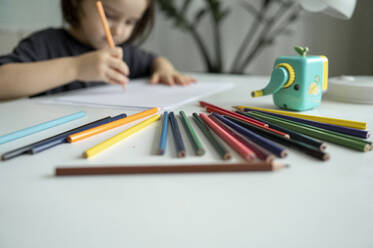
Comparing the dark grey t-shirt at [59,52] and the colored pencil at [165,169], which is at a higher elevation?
the dark grey t-shirt at [59,52]

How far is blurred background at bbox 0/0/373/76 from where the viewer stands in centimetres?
125

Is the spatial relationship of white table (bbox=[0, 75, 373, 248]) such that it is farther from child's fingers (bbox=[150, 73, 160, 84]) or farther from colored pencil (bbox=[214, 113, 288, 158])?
child's fingers (bbox=[150, 73, 160, 84])

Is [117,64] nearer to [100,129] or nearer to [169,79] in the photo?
[169,79]

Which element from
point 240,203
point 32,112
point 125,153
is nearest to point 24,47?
point 32,112

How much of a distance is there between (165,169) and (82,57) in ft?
1.55

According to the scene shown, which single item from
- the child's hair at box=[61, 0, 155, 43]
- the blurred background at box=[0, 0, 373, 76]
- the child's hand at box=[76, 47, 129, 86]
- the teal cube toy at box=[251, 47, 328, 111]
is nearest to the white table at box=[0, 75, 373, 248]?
the teal cube toy at box=[251, 47, 328, 111]

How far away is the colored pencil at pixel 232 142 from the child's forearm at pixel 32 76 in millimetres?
388

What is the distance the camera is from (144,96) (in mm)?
569

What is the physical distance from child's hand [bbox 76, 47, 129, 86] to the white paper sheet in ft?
0.12

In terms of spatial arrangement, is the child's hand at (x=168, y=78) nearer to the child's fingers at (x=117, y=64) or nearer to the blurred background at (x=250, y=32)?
the child's fingers at (x=117, y=64)

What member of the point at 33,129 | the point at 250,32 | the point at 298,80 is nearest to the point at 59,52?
the point at 33,129

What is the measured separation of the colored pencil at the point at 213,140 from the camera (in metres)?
0.25

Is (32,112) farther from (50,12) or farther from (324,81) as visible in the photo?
(50,12)

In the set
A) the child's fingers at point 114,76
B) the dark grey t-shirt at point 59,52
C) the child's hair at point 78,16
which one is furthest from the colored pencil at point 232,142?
the child's hair at point 78,16
